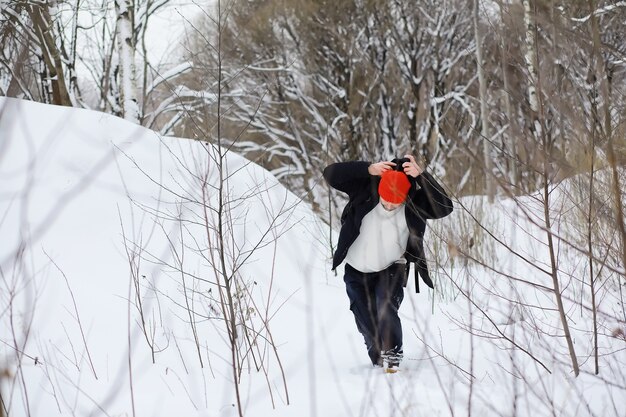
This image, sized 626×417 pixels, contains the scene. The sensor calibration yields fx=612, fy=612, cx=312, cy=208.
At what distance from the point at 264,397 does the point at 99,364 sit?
1079 mm

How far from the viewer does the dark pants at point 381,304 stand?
11.7 feet

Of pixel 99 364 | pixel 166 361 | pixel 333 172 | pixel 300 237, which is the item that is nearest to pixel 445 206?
pixel 333 172

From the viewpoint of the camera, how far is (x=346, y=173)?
3680 mm

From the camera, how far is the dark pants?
357cm

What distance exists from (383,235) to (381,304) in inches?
16.0

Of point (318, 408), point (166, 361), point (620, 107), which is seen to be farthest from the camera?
point (166, 361)

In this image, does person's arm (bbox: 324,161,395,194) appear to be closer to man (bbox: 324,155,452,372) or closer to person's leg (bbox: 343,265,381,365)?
man (bbox: 324,155,452,372)

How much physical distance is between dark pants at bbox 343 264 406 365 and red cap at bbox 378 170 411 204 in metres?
0.42

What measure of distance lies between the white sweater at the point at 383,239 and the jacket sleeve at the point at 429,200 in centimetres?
11

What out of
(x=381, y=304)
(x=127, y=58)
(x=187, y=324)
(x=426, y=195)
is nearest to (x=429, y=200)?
(x=426, y=195)

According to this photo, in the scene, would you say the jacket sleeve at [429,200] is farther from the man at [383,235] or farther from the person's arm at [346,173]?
the person's arm at [346,173]

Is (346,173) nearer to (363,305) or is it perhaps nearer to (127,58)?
(363,305)

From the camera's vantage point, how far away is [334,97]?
49.5 ft

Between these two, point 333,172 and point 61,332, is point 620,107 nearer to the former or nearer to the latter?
point 333,172
